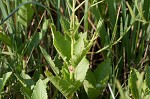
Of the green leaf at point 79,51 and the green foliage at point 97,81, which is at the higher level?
the green leaf at point 79,51

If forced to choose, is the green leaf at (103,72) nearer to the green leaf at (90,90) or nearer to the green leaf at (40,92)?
the green leaf at (90,90)

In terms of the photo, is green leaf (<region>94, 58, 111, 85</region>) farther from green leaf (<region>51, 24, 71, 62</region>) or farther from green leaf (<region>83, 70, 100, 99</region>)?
green leaf (<region>51, 24, 71, 62</region>)

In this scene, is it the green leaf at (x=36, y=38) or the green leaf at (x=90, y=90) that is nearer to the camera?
the green leaf at (x=90, y=90)

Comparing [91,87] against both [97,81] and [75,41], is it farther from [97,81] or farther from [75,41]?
[75,41]

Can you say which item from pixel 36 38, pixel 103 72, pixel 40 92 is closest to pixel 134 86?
pixel 103 72

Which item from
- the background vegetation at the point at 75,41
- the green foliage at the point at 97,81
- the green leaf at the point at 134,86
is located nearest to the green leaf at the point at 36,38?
the background vegetation at the point at 75,41

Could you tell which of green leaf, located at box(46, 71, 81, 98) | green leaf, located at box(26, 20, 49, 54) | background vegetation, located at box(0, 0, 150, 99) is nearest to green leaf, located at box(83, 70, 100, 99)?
background vegetation, located at box(0, 0, 150, 99)

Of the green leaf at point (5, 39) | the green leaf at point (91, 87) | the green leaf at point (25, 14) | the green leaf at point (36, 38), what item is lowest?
the green leaf at point (91, 87)
